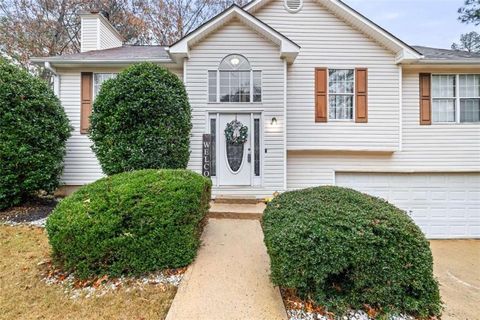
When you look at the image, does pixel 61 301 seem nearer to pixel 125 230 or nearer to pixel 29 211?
pixel 125 230

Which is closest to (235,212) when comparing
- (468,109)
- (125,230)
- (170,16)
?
(125,230)

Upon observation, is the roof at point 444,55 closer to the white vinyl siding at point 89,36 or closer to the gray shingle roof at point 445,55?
the gray shingle roof at point 445,55

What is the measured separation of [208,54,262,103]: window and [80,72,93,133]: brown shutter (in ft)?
12.1

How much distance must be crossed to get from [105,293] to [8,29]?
1703 cm

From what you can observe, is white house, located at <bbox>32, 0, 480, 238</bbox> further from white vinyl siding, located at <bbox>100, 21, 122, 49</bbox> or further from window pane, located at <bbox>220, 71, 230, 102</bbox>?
white vinyl siding, located at <bbox>100, 21, 122, 49</bbox>

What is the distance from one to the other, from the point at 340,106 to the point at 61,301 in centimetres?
796

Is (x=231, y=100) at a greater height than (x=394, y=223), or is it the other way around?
(x=231, y=100)

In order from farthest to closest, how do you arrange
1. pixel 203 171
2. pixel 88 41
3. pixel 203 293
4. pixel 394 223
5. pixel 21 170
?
pixel 88 41 → pixel 203 171 → pixel 21 170 → pixel 203 293 → pixel 394 223

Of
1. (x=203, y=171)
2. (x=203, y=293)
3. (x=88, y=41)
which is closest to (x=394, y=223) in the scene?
(x=203, y=293)

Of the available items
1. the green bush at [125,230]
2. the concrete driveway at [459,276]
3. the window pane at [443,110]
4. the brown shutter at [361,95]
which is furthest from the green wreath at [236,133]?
the window pane at [443,110]

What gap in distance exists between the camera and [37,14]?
14.4m

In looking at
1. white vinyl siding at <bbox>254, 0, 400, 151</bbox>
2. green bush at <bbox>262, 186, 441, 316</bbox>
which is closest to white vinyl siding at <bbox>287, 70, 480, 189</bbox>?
white vinyl siding at <bbox>254, 0, 400, 151</bbox>

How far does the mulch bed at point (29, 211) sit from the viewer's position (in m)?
6.08

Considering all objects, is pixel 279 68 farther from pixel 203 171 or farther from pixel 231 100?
pixel 203 171
